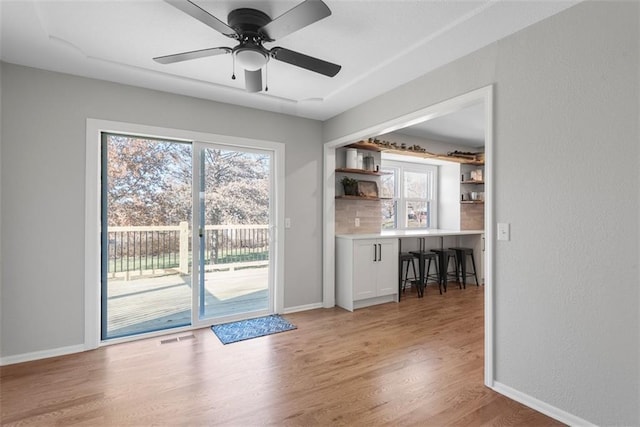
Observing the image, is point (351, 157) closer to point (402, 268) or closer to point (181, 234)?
point (402, 268)

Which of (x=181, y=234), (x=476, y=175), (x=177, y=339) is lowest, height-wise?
(x=177, y=339)

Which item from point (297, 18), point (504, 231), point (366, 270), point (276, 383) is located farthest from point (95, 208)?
point (504, 231)

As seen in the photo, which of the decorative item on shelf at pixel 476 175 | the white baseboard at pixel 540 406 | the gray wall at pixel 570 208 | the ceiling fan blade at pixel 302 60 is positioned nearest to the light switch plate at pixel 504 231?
the gray wall at pixel 570 208

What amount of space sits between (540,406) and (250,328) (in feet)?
8.56

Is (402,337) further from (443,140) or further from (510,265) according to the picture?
(443,140)

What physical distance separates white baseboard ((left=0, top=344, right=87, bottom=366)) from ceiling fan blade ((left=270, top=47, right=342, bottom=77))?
3102mm

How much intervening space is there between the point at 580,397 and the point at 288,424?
1.74 metres

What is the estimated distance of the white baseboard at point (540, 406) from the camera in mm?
1870

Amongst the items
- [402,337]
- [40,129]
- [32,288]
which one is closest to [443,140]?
[402,337]

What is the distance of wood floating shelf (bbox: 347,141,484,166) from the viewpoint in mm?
4504

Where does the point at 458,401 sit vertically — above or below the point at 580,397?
below

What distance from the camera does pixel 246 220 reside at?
3832mm

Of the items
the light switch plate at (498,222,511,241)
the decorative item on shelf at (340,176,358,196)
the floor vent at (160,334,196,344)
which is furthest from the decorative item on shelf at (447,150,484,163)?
the floor vent at (160,334,196,344)

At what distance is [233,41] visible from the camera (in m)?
2.45
